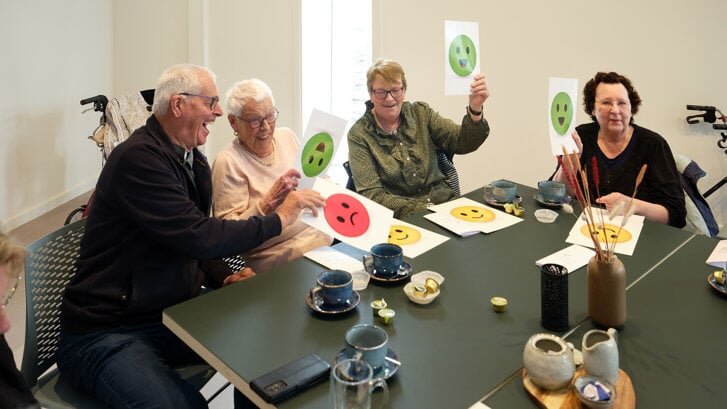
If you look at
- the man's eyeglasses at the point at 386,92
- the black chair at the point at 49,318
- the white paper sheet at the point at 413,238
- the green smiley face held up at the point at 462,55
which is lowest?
the black chair at the point at 49,318

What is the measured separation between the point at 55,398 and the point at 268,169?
1.00 m

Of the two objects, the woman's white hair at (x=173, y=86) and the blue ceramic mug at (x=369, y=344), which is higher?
the woman's white hair at (x=173, y=86)

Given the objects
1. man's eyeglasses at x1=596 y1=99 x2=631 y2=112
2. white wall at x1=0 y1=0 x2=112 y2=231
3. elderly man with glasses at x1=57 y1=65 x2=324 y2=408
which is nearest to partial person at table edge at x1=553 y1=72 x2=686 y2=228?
man's eyeglasses at x1=596 y1=99 x2=631 y2=112

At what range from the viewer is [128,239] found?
1549 millimetres

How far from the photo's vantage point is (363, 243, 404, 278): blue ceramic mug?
147 cm

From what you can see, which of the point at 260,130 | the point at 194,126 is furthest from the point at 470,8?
the point at 194,126

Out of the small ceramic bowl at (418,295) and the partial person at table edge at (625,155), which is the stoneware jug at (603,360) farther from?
the partial person at table edge at (625,155)

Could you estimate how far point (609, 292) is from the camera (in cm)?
124

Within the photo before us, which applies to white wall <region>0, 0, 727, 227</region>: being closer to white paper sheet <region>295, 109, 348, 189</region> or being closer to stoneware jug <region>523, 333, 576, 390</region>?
white paper sheet <region>295, 109, 348, 189</region>

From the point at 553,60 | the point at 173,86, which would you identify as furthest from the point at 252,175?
the point at 553,60

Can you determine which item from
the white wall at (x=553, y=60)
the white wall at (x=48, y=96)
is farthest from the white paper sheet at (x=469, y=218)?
the white wall at (x=48, y=96)

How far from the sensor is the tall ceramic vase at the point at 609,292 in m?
1.24

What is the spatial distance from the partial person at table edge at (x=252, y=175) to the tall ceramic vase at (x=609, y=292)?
1040 millimetres

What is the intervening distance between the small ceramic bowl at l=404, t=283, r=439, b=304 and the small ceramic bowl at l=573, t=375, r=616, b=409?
421 millimetres
